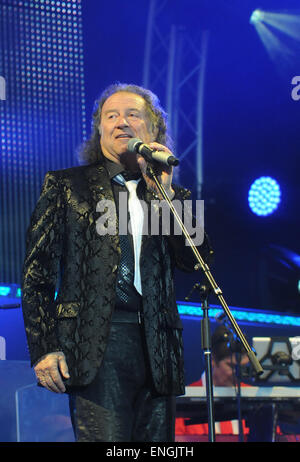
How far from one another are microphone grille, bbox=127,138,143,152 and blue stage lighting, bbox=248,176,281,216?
4.19 metres

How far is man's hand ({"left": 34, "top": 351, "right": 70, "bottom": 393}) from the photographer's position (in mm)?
1887

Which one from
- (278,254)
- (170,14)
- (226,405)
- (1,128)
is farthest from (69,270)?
(278,254)

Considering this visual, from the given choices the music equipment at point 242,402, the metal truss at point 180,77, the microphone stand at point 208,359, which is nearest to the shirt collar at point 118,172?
the microphone stand at point 208,359

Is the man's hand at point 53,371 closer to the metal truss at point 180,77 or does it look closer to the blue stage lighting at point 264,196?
the metal truss at point 180,77

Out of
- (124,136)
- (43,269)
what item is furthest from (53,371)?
(124,136)

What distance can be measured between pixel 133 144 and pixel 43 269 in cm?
45

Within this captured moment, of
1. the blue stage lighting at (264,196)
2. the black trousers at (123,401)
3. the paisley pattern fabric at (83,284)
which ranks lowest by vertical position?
the black trousers at (123,401)

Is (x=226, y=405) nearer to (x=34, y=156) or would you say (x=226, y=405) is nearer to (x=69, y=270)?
(x=34, y=156)

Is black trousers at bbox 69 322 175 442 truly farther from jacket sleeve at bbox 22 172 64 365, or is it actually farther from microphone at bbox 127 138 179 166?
microphone at bbox 127 138 179 166

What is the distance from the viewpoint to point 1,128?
4867 mm

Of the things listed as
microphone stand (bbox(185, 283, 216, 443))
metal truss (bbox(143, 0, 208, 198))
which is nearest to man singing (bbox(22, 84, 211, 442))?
microphone stand (bbox(185, 283, 216, 443))

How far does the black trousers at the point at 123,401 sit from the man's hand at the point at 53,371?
2.2 inches

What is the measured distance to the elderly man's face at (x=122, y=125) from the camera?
224cm
